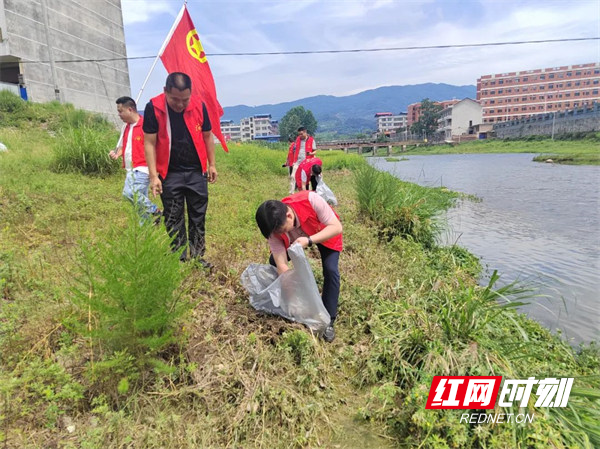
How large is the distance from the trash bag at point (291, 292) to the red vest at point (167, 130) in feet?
3.52

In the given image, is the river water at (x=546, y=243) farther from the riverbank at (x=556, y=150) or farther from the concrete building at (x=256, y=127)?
the concrete building at (x=256, y=127)

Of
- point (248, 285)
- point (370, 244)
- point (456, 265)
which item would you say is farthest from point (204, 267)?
point (456, 265)

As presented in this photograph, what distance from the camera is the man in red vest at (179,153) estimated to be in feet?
8.79

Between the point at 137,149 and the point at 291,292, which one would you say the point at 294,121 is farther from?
the point at 291,292

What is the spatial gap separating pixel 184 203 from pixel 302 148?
4542 mm

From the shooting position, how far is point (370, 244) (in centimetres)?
457

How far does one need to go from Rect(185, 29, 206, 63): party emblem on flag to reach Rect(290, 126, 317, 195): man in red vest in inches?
112

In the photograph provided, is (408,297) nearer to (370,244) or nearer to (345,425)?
(345,425)

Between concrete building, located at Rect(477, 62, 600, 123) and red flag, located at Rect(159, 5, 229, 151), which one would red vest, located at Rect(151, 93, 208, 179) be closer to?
red flag, located at Rect(159, 5, 229, 151)

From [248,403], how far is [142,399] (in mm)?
522

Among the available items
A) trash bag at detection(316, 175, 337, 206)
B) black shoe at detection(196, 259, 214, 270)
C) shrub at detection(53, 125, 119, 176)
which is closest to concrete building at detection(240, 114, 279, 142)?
shrub at detection(53, 125, 119, 176)

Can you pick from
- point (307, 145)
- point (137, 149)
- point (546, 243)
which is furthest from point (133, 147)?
point (546, 243)

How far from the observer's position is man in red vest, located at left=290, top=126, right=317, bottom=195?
6.92 m

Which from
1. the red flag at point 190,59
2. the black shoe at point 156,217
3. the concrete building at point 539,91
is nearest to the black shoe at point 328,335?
the black shoe at point 156,217
